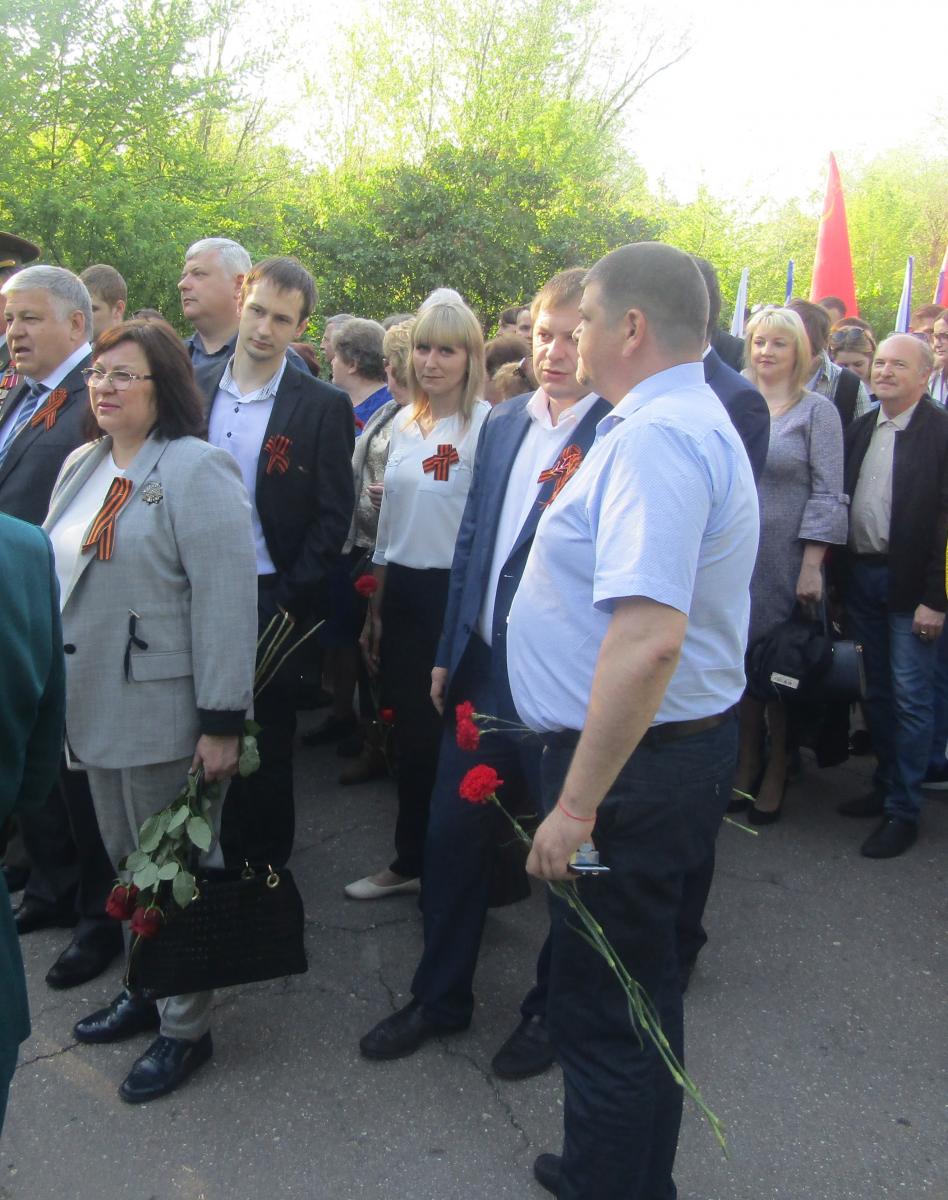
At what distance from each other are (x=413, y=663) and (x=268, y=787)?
0.67 m

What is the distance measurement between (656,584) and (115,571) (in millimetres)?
1503

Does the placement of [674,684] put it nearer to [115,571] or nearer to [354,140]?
[115,571]

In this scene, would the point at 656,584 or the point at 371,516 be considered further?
the point at 371,516

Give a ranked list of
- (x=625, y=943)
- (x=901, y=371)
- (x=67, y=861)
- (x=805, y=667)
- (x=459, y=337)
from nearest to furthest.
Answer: (x=625, y=943) → (x=459, y=337) → (x=67, y=861) → (x=805, y=667) → (x=901, y=371)

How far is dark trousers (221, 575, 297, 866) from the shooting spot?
3.32 metres

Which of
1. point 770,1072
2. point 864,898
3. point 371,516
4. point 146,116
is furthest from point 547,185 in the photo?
point 770,1072

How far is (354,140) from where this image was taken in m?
19.8

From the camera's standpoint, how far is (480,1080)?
2729mm

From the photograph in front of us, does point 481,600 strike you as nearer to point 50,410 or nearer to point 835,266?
point 50,410

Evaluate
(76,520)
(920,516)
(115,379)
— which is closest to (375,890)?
(76,520)

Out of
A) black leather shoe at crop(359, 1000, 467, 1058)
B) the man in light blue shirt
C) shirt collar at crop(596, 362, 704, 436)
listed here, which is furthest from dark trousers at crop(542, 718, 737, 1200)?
black leather shoe at crop(359, 1000, 467, 1058)

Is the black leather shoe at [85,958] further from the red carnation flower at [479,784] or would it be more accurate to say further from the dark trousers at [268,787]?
the red carnation flower at [479,784]

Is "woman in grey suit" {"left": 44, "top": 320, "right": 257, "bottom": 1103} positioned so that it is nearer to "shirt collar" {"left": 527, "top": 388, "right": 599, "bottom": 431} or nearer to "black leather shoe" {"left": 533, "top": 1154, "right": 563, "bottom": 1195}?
"shirt collar" {"left": 527, "top": 388, "right": 599, "bottom": 431}

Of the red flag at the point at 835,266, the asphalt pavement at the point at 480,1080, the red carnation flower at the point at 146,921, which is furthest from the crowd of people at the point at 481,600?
the red flag at the point at 835,266
